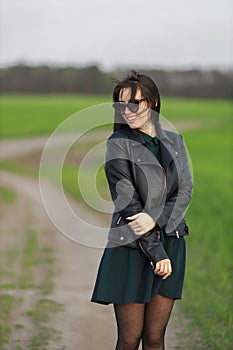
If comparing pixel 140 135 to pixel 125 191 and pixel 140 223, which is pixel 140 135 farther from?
pixel 140 223

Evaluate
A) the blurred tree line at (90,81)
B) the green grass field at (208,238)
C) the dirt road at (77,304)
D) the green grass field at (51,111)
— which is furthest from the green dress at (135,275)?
the blurred tree line at (90,81)

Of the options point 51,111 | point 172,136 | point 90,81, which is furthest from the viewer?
point 90,81

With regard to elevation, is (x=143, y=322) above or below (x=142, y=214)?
below

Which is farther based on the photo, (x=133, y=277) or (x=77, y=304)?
(x=77, y=304)

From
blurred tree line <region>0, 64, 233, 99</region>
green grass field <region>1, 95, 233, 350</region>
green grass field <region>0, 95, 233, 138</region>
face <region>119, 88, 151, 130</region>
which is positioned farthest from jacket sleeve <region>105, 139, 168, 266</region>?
blurred tree line <region>0, 64, 233, 99</region>

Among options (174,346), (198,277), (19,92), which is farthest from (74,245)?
(19,92)

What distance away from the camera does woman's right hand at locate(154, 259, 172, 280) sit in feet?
12.4

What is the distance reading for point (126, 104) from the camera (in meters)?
3.82

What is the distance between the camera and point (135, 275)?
3.90 meters

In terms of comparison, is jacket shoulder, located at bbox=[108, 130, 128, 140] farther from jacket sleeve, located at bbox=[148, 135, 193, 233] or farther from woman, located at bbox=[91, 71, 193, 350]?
jacket sleeve, located at bbox=[148, 135, 193, 233]

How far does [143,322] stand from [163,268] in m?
0.38

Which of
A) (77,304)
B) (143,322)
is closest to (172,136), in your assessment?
(143,322)

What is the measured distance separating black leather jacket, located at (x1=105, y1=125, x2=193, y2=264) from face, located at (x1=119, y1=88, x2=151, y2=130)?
1.6 inches

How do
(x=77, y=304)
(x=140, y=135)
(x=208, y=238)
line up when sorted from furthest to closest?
(x=208, y=238), (x=77, y=304), (x=140, y=135)
